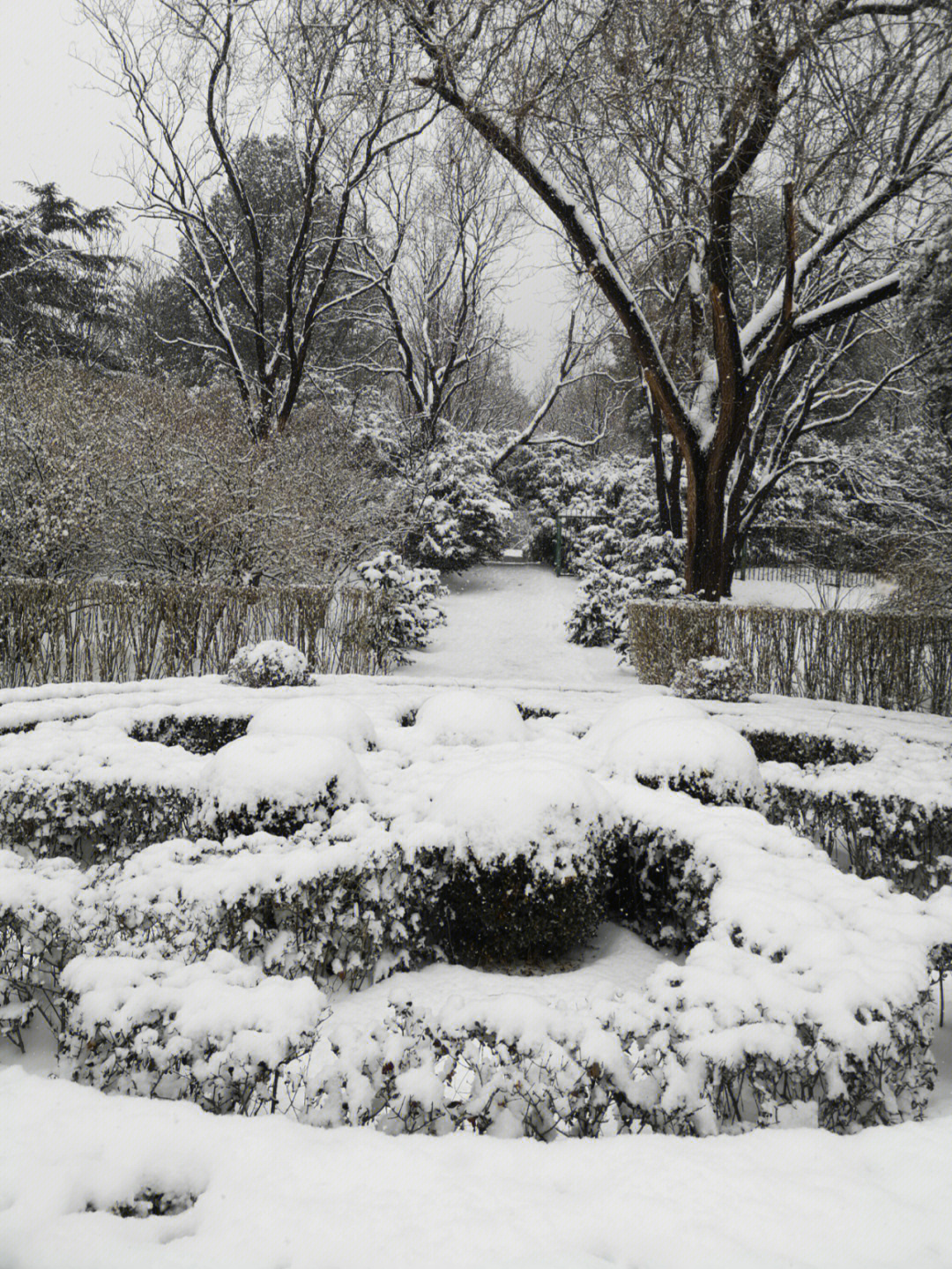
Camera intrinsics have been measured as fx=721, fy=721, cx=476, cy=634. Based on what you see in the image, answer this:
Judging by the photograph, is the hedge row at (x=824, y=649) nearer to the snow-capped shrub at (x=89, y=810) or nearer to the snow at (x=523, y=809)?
the snow at (x=523, y=809)

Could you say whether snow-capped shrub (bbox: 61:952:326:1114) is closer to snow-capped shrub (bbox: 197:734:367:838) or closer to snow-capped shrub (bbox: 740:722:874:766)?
snow-capped shrub (bbox: 197:734:367:838)

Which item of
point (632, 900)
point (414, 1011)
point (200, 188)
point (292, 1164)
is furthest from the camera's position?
point (200, 188)

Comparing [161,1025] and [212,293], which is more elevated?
[212,293]

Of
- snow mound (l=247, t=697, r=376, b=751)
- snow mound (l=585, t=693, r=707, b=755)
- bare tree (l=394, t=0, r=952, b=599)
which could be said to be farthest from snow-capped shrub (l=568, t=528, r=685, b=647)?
snow mound (l=247, t=697, r=376, b=751)

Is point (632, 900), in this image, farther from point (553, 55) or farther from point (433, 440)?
point (433, 440)

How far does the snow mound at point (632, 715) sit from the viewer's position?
5074 mm

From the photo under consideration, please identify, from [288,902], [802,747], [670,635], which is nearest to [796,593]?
[670,635]

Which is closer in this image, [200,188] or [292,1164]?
[292,1164]

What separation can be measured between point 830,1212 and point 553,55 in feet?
26.9

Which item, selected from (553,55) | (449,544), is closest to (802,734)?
(553,55)

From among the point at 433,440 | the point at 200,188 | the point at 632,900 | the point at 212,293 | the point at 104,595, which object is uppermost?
the point at 200,188

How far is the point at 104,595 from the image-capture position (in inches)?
334

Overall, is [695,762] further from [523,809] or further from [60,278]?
[60,278]

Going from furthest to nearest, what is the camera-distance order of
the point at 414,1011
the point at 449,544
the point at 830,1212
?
the point at 449,544 < the point at 414,1011 < the point at 830,1212
